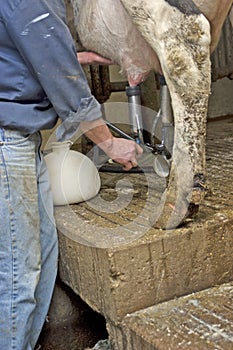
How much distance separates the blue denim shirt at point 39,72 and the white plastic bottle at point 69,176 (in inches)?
14.9

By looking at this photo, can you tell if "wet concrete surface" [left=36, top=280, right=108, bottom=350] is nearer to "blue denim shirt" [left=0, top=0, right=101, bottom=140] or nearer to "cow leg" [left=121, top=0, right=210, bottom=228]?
"cow leg" [left=121, top=0, right=210, bottom=228]

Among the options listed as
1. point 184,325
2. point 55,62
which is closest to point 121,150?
point 55,62

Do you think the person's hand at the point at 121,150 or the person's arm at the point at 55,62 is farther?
the person's hand at the point at 121,150

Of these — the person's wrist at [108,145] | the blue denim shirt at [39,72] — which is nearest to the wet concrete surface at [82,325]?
the person's wrist at [108,145]

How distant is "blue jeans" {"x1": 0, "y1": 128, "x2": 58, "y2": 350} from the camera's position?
62.5 inches

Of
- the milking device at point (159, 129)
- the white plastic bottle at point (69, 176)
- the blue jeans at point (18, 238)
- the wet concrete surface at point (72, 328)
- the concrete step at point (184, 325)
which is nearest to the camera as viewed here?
the concrete step at point (184, 325)

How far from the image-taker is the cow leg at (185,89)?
1685 mm

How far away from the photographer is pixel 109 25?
6.86 ft

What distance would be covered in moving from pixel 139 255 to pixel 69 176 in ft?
1.66

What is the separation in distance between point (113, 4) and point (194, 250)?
901 mm

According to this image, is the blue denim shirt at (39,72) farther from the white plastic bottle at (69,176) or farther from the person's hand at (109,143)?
the white plastic bottle at (69,176)

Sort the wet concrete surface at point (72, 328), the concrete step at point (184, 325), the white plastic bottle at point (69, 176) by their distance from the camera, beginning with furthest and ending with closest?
the wet concrete surface at point (72, 328)
the white plastic bottle at point (69, 176)
the concrete step at point (184, 325)

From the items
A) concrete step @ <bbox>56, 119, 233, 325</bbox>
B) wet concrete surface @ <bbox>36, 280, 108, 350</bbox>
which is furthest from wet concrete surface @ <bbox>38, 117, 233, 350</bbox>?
concrete step @ <bbox>56, 119, 233, 325</bbox>

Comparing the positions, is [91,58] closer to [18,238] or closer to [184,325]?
[18,238]
